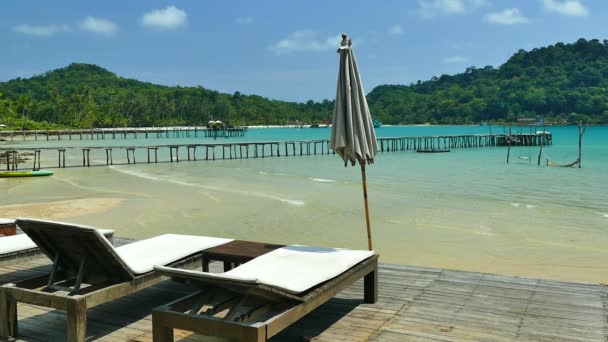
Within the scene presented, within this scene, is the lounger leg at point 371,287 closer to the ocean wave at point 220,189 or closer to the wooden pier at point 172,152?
the ocean wave at point 220,189

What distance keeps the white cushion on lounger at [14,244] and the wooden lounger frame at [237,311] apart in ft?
7.80

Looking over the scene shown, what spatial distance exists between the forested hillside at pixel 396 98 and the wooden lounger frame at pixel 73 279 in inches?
3292

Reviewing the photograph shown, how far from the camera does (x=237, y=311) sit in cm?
313

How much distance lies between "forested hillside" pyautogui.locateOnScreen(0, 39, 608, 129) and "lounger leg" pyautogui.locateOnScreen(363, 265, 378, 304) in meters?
84.4

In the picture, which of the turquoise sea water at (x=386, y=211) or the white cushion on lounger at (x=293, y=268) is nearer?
the white cushion on lounger at (x=293, y=268)

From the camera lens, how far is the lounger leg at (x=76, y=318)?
3.22 metres

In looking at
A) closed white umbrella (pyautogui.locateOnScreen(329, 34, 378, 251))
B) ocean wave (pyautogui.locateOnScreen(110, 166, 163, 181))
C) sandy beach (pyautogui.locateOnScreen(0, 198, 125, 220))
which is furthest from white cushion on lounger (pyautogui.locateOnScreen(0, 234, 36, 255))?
ocean wave (pyautogui.locateOnScreen(110, 166, 163, 181))

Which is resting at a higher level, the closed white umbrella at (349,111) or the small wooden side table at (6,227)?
the closed white umbrella at (349,111)

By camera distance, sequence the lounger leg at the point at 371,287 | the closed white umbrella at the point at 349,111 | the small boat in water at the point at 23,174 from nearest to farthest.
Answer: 1. the lounger leg at the point at 371,287
2. the closed white umbrella at the point at 349,111
3. the small boat in water at the point at 23,174

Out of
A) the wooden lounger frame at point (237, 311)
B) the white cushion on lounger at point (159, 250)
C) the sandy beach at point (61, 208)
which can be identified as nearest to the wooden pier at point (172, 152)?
the sandy beach at point (61, 208)

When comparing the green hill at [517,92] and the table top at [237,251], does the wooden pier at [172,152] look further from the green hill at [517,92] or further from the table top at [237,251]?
the green hill at [517,92]

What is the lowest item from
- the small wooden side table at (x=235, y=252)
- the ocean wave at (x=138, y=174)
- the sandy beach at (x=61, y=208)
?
the ocean wave at (x=138, y=174)

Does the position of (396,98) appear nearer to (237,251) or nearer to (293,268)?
(237,251)

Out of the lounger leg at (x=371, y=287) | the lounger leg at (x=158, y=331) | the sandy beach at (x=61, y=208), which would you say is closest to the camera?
the lounger leg at (x=158, y=331)
